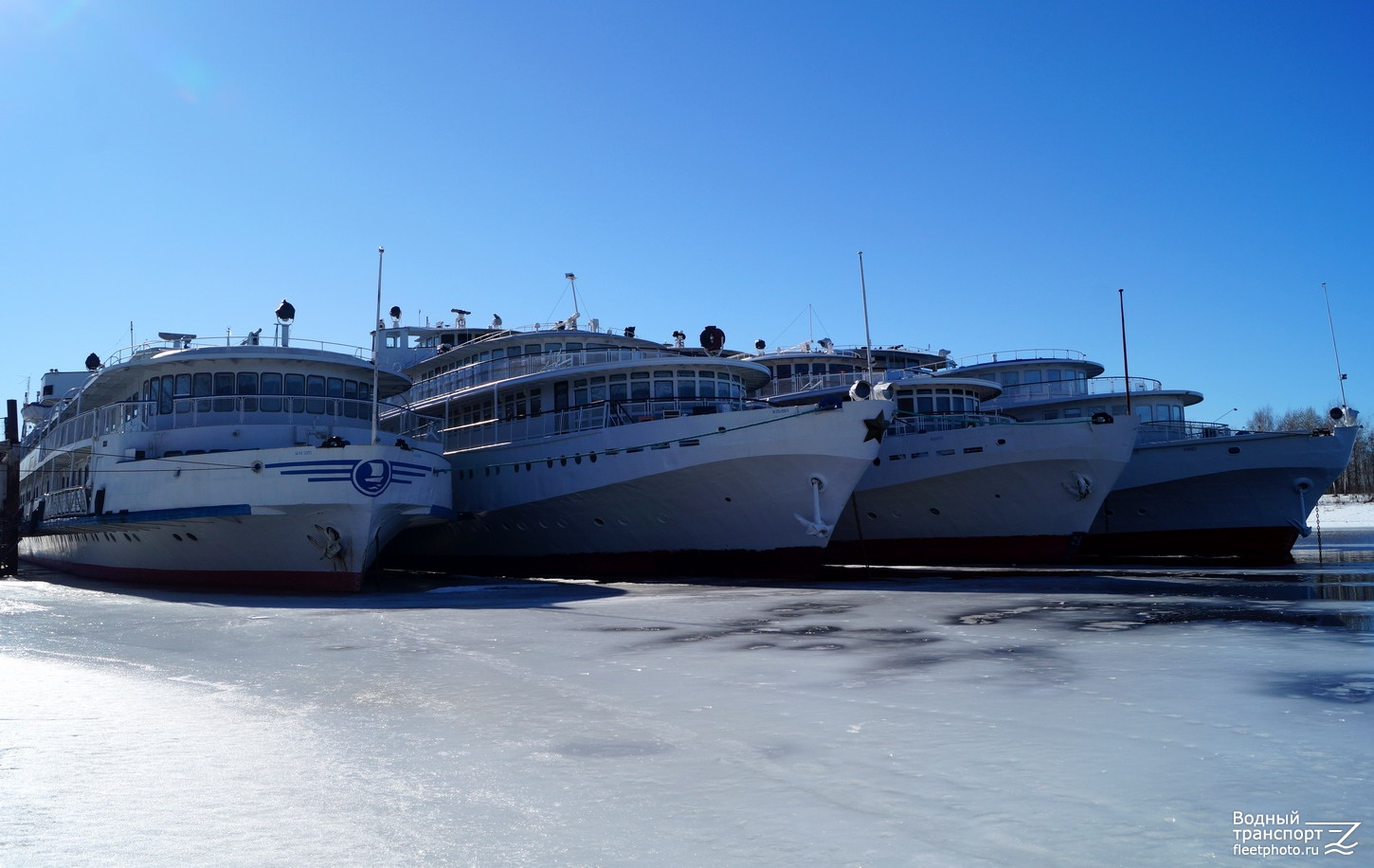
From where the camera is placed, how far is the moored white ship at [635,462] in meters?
Answer: 23.3

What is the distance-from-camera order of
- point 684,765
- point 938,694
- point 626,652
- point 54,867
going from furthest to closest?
point 626,652
point 938,694
point 684,765
point 54,867

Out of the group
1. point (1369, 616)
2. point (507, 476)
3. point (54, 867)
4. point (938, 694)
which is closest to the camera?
point (54, 867)

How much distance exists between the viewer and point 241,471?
827 inches

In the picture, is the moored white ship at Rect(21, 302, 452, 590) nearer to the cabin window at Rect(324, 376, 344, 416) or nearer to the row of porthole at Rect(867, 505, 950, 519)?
the cabin window at Rect(324, 376, 344, 416)

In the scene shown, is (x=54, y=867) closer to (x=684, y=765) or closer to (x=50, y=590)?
(x=684, y=765)

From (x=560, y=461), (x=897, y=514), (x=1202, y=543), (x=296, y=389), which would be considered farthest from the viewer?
(x=1202, y=543)

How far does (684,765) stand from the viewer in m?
5.83

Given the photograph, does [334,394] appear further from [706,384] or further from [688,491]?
[706,384]

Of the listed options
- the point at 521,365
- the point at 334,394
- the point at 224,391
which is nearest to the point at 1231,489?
the point at 521,365

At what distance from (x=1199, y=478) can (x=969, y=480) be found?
8633 millimetres

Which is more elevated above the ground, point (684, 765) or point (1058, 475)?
point (1058, 475)

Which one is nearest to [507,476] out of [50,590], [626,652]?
[50,590]

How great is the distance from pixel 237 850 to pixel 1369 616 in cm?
1351

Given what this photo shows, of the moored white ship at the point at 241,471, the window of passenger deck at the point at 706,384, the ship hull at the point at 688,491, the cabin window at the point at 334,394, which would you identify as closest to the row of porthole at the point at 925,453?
the window of passenger deck at the point at 706,384
